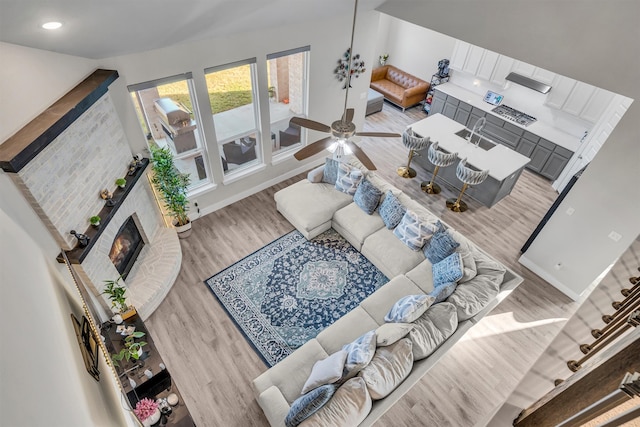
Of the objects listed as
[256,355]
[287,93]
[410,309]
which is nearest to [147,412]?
[256,355]

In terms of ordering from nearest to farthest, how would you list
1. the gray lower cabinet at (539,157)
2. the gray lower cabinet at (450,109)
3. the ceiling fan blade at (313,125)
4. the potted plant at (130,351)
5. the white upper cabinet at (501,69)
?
the potted plant at (130,351)
the ceiling fan blade at (313,125)
the gray lower cabinet at (539,157)
the white upper cabinet at (501,69)
the gray lower cabinet at (450,109)

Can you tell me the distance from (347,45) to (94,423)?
5994 millimetres

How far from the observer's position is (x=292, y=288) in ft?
16.7

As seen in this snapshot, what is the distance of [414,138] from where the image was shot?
21.3 ft

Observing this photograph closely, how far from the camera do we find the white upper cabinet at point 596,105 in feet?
20.6

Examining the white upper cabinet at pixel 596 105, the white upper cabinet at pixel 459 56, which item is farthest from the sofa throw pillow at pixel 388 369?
the white upper cabinet at pixel 459 56

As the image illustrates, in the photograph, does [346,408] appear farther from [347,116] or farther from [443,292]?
[347,116]

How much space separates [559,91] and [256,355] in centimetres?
713

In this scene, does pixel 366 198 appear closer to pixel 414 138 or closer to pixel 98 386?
pixel 414 138

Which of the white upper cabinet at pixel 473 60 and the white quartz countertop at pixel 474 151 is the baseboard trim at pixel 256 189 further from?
the white upper cabinet at pixel 473 60

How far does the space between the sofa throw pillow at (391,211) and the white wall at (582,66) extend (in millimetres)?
2093

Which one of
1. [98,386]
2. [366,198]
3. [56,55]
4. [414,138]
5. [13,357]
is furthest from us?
[414,138]

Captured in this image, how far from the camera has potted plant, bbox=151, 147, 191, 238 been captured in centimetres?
486

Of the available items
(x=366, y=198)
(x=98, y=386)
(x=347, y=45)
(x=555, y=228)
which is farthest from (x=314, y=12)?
(x=98, y=386)
